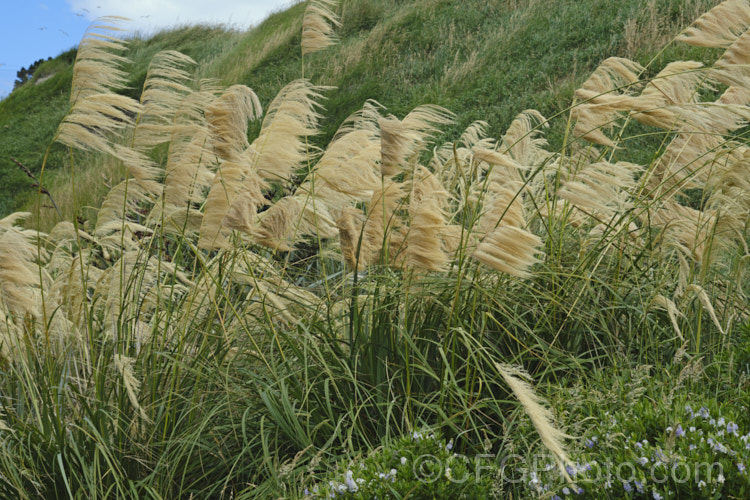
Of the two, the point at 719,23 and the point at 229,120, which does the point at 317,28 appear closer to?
the point at 229,120

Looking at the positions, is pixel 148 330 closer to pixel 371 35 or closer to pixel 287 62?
pixel 371 35

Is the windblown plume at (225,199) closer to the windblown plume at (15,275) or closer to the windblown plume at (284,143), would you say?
the windblown plume at (284,143)

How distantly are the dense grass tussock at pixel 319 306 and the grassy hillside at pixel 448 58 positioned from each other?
19.5ft

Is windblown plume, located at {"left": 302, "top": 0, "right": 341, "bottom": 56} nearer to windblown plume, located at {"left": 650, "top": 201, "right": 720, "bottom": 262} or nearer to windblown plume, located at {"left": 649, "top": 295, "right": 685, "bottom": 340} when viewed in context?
windblown plume, located at {"left": 650, "top": 201, "right": 720, "bottom": 262}

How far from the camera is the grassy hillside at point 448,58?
11.7m

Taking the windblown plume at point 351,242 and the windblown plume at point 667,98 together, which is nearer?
the windblown plume at point 667,98

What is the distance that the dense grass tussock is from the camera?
3.16m

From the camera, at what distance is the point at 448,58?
1527cm

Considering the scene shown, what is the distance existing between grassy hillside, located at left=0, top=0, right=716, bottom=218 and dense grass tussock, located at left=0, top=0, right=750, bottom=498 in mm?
5951

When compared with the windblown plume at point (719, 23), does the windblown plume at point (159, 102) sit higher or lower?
higher

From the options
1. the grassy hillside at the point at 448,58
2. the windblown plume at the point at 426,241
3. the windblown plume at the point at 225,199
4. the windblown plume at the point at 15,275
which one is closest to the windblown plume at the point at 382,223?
the windblown plume at the point at 426,241

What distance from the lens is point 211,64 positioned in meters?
24.7

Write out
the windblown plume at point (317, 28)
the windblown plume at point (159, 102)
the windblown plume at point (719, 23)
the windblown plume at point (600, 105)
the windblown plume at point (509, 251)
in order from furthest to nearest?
the windblown plume at point (317, 28) < the windblown plume at point (719, 23) < the windblown plume at point (159, 102) < the windblown plume at point (600, 105) < the windblown plume at point (509, 251)

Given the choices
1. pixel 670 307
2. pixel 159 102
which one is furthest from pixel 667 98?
pixel 159 102
